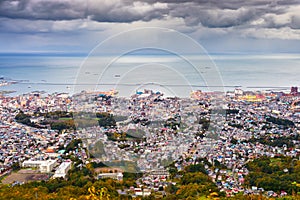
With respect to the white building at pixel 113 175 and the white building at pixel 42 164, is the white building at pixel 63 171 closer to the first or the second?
the white building at pixel 42 164

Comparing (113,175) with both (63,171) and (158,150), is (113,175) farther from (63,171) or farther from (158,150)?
(158,150)

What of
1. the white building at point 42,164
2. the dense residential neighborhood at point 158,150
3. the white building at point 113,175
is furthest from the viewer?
the white building at point 42,164

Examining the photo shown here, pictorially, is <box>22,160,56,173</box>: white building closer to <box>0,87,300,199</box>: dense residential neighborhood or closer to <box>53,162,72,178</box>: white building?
<box>0,87,300,199</box>: dense residential neighborhood

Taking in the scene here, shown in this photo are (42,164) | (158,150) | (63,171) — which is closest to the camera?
(158,150)

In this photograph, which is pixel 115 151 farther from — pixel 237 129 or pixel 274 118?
pixel 274 118

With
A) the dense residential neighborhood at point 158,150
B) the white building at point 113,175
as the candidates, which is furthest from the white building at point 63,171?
the white building at point 113,175

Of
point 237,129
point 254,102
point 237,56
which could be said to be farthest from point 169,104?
point 237,56

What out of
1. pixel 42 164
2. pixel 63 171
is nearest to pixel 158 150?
pixel 63 171

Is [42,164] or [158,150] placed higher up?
[158,150]

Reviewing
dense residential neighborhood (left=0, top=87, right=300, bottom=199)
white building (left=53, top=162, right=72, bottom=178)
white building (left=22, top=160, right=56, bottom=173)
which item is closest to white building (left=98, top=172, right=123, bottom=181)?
dense residential neighborhood (left=0, top=87, right=300, bottom=199)
